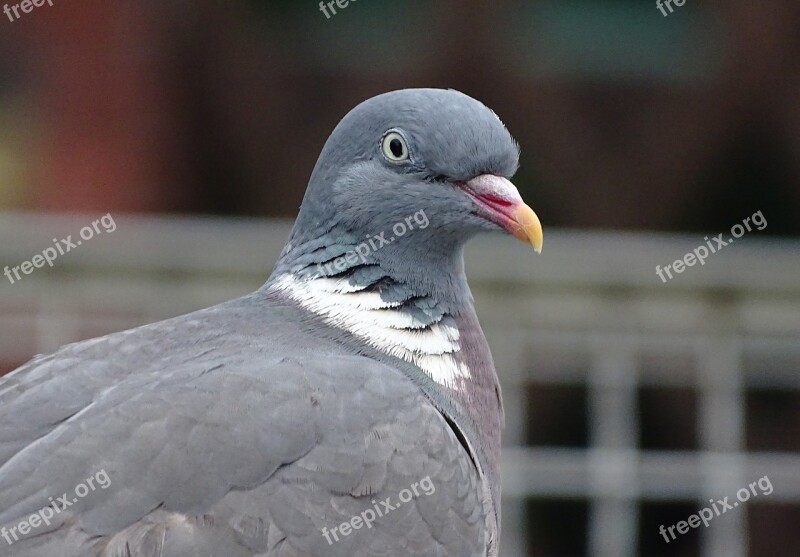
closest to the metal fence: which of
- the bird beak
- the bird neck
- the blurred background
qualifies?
the blurred background

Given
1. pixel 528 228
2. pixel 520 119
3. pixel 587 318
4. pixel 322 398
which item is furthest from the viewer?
pixel 520 119

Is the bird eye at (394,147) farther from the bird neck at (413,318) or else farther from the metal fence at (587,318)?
the metal fence at (587,318)

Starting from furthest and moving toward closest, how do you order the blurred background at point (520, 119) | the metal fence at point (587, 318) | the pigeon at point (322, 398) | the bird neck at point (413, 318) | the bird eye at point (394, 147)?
the blurred background at point (520, 119)
the metal fence at point (587, 318)
the bird eye at point (394, 147)
the bird neck at point (413, 318)
the pigeon at point (322, 398)

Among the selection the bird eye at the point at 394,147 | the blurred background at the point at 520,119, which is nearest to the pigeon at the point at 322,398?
the bird eye at the point at 394,147

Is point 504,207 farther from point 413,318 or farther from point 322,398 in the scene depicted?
point 322,398

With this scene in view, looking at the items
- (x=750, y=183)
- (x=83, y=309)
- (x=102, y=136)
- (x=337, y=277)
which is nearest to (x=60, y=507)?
(x=337, y=277)

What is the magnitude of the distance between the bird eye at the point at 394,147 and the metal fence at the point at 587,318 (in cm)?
286

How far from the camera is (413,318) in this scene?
3115 millimetres

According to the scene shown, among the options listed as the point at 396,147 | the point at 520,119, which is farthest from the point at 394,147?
the point at 520,119

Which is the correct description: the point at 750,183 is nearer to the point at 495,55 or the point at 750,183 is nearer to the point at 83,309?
the point at 495,55

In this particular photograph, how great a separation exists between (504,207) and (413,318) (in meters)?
0.32

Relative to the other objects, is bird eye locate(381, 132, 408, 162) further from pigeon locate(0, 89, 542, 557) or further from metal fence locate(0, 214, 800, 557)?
metal fence locate(0, 214, 800, 557)

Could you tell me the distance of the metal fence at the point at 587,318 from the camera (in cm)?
584

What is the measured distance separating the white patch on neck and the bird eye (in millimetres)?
307
